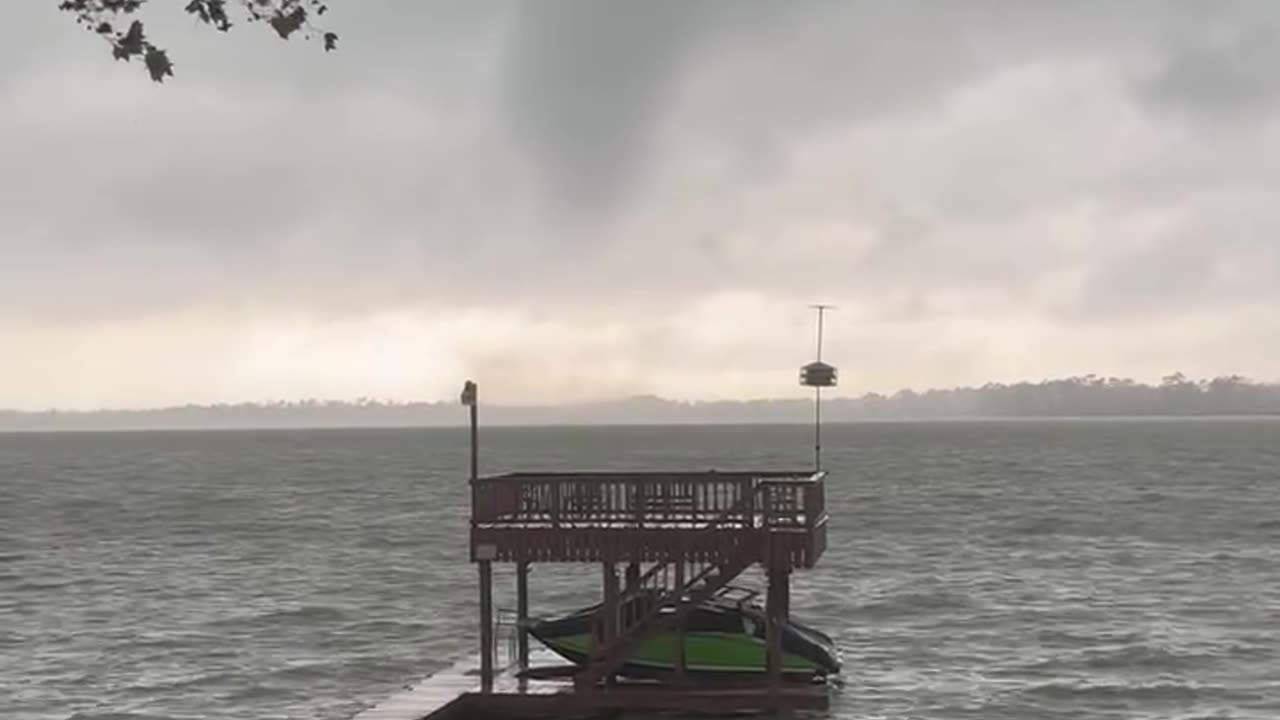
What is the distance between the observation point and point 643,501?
28031 millimetres

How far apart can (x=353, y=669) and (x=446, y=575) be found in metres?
24.4

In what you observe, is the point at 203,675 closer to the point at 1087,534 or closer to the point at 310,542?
the point at 310,542

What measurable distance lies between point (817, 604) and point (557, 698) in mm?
24491

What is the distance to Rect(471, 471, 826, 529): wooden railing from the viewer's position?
2791cm

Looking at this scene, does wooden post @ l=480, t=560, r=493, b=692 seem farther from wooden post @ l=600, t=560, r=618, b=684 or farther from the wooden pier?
wooden post @ l=600, t=560, r=618, b=684

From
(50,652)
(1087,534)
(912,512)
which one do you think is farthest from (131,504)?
(50,652)

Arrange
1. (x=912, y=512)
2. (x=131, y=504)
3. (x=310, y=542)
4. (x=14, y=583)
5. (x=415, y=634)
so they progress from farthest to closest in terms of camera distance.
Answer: (x=131, y=504) < (x=912, y=512) < (x=310, y=542) < (x=14, y=583) < (x=415, y=634)

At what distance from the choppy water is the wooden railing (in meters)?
6.25

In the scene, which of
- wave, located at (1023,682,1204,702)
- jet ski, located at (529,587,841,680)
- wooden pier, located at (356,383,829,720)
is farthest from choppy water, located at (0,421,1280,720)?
wooden pier, located at (356,383,829,720)

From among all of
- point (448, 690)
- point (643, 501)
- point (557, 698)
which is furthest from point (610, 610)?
point (448, 690)

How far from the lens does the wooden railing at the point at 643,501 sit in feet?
91.6

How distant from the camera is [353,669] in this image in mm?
39406

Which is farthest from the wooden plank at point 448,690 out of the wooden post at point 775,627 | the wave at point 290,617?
the wave at point 290,617

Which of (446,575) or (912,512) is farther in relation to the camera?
(912,512)
